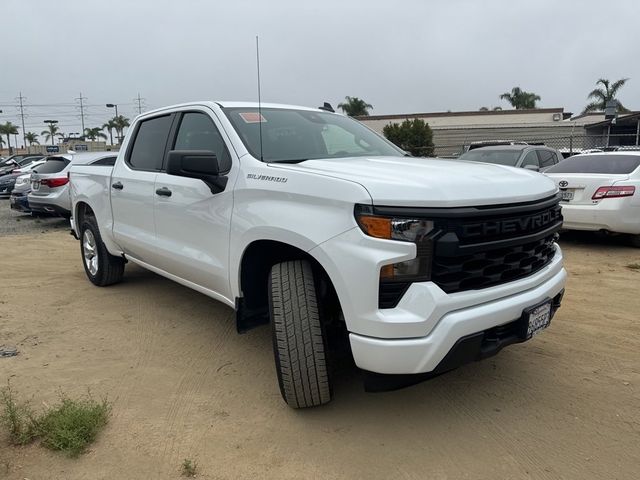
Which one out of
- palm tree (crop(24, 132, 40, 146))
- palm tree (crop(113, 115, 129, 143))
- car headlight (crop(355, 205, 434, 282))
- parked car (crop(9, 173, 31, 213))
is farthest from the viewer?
palm tree (crop(24, 132, 40, 146))

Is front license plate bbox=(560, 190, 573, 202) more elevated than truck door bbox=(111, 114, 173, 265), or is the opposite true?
truck door bbox=(111, 114, 173, 265)

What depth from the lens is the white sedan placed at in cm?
693

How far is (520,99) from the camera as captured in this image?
52.8 metres

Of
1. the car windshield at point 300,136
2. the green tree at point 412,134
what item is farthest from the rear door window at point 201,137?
the green tree at point 412,134

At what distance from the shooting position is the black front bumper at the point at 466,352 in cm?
249

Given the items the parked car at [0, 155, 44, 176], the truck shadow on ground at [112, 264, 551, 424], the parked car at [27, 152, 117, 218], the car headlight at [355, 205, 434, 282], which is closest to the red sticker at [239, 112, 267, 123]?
the car headlight at [355, 205, 434, 282]

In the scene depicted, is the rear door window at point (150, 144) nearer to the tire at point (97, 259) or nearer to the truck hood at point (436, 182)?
the tire at point (97, 259)

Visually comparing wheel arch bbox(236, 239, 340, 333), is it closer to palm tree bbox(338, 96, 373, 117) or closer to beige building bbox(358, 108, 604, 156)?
beige building bbox(358, 108, 604, 156)

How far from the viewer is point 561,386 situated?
3.30 m

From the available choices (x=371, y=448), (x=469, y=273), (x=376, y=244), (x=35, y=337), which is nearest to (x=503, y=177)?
(x=469, y=273)

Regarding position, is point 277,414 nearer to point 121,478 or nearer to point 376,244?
point 121,478

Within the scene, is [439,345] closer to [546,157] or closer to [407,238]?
[407,238]

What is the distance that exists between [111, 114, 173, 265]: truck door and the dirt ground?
2.39 feet

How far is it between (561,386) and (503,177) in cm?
146
